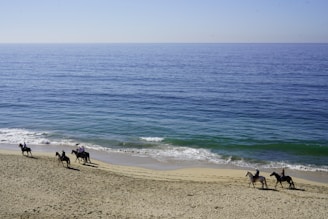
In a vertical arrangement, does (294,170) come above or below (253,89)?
below

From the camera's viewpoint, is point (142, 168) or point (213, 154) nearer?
point (142, 168)

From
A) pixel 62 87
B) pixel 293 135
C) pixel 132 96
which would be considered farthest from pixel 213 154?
pixel 62 87

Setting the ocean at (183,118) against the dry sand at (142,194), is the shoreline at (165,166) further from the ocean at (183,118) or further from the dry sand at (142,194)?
the ocean at (183,118)

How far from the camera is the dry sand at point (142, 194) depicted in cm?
2012

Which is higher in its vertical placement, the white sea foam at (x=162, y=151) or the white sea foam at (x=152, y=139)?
the white sea foam at (x=152, y=139)

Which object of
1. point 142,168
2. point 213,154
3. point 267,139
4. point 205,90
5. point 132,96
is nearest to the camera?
point 142,168

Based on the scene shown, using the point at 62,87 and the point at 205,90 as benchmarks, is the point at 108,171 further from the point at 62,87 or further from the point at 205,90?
the point at 62,87

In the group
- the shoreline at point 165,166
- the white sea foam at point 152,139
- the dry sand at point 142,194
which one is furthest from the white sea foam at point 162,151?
the dry sand at point 142,194

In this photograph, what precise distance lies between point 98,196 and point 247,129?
24877 mm

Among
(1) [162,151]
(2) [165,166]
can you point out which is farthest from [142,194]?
(1) [162,151]

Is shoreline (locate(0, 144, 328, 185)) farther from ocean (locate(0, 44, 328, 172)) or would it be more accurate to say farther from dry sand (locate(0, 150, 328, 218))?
ocean (locate(0, 44, 328, 172))

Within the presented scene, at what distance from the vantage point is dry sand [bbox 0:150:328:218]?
66.0ft

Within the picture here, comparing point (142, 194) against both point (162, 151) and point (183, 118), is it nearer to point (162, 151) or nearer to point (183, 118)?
point (162, 151)

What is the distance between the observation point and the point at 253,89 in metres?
68.5
